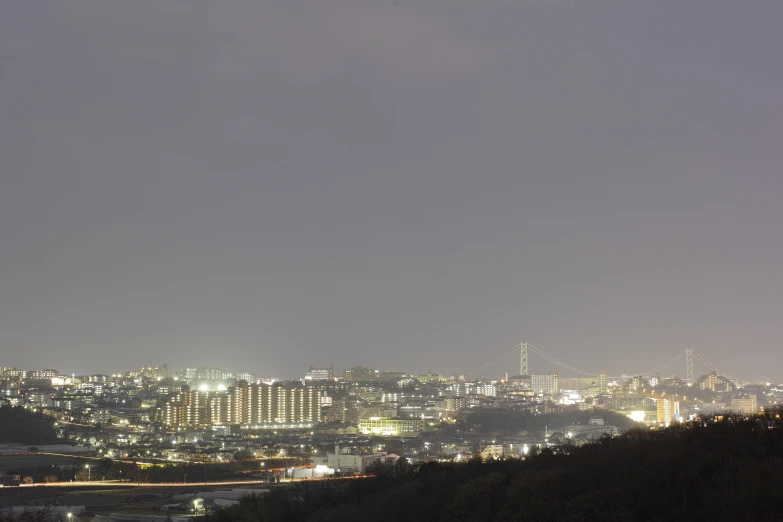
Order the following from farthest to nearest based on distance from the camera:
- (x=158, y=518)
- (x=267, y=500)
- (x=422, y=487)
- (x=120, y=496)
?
(x=120, y=496)
(x=158, y=518)
(x=267, y=500)
(x=422, y=487)

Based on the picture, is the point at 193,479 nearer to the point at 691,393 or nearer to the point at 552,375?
the point at 691,393

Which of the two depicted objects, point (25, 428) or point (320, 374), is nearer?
point (25, 428)

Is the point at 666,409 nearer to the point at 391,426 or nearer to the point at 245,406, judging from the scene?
the point at 391,426

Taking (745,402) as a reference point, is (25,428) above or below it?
below

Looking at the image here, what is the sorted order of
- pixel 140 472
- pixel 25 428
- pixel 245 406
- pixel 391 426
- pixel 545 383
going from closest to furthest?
Result: pixel 140 472, pixel 25 428, pixel 391 426, pixel 245 406, pixel 545 383

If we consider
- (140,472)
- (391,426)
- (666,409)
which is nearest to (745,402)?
Answer: (666,409)

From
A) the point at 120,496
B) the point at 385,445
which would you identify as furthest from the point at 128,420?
the point at 120,496

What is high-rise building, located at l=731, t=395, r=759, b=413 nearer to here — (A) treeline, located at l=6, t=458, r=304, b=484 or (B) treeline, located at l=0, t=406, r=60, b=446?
(A) treeline, located at l=6, t=458, r=304, b=484
